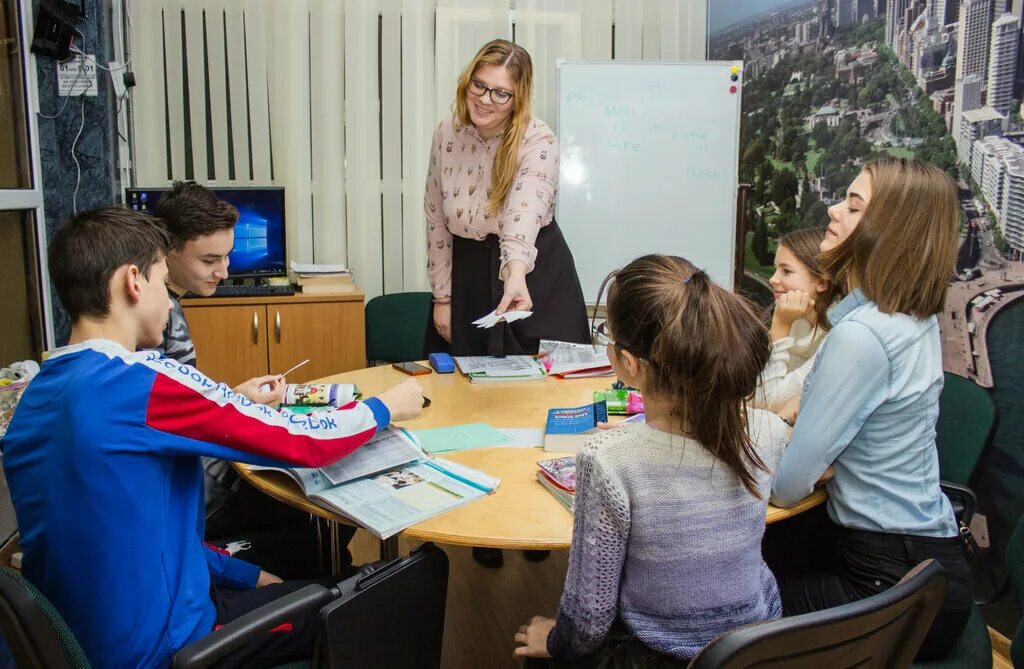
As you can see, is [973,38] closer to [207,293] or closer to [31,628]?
[207,293]

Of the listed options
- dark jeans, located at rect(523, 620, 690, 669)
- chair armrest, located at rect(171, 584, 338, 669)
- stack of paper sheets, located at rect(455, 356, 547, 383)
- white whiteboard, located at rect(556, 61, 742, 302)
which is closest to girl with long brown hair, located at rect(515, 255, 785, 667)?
dark jeans, located at rect(523, 620, 690, 669)

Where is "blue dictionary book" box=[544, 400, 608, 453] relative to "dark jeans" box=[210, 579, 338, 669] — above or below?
above

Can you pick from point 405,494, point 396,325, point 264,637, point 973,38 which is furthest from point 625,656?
point 396,325

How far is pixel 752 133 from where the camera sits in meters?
3.82

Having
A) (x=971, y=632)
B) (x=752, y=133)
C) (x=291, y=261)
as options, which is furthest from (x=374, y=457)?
(x=752, y=133)

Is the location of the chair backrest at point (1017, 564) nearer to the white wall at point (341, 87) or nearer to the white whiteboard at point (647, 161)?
the white whiteboard at point (647, 161)

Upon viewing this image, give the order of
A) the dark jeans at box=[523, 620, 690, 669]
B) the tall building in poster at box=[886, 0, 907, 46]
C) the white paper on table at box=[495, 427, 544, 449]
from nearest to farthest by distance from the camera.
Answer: the dark jeans at box=[523, 620, 690, 669], the white paper on table at box=[495, 427, 544, 449], the tall building in poster at box=[886, 0, 907, 46]

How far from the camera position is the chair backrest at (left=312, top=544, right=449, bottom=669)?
1282 millimetres

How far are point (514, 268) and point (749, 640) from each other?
5.38ft

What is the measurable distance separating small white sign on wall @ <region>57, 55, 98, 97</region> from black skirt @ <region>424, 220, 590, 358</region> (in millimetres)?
1613

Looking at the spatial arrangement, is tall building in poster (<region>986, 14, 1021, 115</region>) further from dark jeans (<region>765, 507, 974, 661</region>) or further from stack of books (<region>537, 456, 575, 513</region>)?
stack of books (<region>537, 456, 575, 513</region>)

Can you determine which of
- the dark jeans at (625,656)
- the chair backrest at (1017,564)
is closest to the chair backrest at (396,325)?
the dark jeans at (625,656)

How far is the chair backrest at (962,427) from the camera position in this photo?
195cm

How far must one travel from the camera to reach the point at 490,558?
9.43ft
